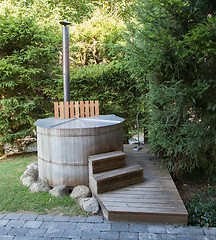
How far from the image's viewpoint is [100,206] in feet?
10.1

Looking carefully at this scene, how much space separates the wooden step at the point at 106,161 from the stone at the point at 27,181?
1437mm

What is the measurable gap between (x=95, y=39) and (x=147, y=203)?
6.69 m

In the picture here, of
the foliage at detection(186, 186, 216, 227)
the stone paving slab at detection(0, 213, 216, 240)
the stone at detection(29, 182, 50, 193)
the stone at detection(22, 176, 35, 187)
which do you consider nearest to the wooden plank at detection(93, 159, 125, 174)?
the stone paving slab at detection(0, 213, 216, 240)

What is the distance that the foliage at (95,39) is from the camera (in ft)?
24.7

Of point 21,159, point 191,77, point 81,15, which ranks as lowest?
point 21,159

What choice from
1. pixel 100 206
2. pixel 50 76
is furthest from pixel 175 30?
pixel 50 76

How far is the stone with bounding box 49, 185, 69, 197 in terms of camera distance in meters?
3.45

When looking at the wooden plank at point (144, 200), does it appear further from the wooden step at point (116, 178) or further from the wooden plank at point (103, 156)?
the wooden plank at point (103, 156)

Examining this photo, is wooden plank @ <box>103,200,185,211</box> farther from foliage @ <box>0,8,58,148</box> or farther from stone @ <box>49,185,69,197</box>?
foliage @ <box>0,8,58,148</box>

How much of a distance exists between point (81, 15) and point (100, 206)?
36.8 ft

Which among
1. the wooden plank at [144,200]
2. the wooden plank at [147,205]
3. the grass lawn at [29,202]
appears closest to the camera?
the wooden plank at [147,205]

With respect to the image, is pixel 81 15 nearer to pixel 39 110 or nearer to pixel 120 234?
pixel 39 110

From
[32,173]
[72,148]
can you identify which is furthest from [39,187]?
[72,148]

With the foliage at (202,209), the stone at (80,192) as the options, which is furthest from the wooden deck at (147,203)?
the stone at (80,192)
